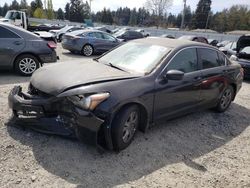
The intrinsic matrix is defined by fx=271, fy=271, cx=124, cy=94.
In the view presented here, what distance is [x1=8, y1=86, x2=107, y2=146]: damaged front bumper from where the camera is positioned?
11.2 ft

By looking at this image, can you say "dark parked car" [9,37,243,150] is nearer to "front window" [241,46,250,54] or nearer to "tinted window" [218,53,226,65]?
"tinted window" [218,53,226,65]

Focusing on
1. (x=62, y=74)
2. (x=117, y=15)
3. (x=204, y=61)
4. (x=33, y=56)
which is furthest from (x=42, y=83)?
(x=117, y=15)

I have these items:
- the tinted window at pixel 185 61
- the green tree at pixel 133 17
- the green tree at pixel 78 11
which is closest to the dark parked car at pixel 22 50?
the tinted window at pixel 185 61

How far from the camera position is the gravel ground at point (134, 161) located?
324 cm

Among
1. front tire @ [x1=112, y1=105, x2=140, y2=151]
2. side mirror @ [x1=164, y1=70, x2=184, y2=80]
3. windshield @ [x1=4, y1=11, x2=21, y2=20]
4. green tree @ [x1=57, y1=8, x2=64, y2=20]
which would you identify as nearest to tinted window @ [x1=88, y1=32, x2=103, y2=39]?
windshield @ [x1=4, y1=11, x2=21, y2=20]

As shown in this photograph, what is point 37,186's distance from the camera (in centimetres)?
304

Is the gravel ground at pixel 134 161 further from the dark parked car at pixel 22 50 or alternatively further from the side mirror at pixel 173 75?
the dark parked car at pixel 22 50

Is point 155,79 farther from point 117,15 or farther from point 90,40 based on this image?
point 117,15

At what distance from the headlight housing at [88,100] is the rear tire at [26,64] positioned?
4.65m

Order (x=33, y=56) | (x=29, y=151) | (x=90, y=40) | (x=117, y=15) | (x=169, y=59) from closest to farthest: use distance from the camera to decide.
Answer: (x=29, y=151) < (x=169, y=59) < (x=33, y=56) < (x=90, y=40) < (x=117, y=15)

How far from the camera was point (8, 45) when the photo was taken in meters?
7.15

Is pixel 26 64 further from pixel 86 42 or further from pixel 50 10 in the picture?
pixel 50 10

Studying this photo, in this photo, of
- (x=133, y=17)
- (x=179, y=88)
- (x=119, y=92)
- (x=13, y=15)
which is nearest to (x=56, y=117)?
(x=119, y=92)

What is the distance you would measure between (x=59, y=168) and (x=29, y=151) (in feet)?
1.85
